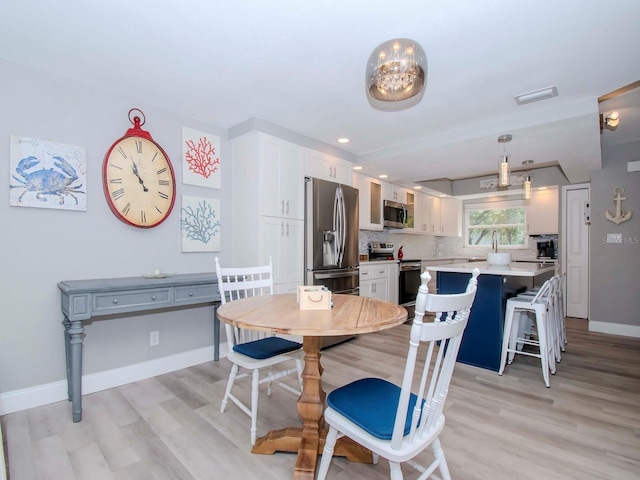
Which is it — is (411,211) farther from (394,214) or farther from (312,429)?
(312,429)

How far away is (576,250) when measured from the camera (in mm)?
5090

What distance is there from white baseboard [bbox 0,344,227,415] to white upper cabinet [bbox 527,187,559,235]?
18.2 feet

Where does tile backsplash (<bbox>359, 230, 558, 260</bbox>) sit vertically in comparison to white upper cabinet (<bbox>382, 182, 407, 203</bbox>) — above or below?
below

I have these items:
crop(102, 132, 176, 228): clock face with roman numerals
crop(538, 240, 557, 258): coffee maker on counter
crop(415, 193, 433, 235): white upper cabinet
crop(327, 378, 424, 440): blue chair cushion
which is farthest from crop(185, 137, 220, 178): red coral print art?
crop(538, 240, 557, 258): coffee maker on counter

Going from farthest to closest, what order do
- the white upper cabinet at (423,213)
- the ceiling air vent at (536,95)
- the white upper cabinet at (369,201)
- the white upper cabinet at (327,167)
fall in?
the white upper cabinet at (423,213) < the white upper cabinet at (369,201) < the white upper cabinet at (327,167) < the ceiling air vent at (536,95)

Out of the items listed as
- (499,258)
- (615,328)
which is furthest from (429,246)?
(499,258)

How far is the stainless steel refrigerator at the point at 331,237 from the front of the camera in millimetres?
3436

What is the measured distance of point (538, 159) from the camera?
388 centimetres

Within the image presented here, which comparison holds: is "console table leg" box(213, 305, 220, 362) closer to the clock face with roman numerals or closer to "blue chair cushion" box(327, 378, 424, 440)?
the clock face with roman numerals

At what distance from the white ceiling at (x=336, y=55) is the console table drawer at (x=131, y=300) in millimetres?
1572

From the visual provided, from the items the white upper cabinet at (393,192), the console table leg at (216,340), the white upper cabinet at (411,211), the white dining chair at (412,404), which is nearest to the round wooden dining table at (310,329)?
the white dining chair at (412,404)

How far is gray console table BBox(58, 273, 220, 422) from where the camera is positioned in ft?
6.66

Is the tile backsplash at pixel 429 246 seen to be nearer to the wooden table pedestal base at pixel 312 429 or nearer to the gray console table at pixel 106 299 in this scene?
the gray console table at pixel 106 299

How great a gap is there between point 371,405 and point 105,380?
227 cm
